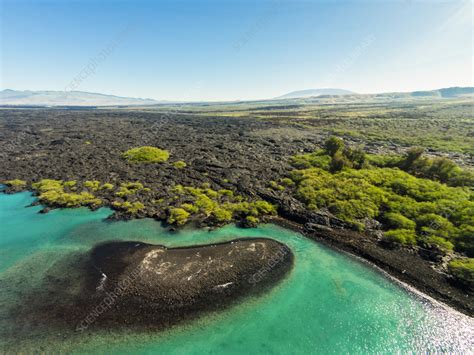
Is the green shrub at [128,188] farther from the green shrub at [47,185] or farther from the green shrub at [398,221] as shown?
the green shrub at [398,221]

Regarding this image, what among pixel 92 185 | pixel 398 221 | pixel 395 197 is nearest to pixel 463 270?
pixel 398 221

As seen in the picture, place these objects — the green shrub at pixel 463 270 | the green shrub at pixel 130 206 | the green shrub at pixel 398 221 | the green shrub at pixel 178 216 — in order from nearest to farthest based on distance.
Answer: the green shrub at pixel 463 270 → the green shrub at pixel 398 221 → the green shrub at pixel 178 216 → the green shrub at pixel 130 206

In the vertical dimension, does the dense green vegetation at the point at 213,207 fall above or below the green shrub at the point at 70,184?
below

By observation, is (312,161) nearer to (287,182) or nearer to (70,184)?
(287,182)

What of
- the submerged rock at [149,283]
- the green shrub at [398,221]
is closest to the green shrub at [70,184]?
the submerged rock at [149,283]

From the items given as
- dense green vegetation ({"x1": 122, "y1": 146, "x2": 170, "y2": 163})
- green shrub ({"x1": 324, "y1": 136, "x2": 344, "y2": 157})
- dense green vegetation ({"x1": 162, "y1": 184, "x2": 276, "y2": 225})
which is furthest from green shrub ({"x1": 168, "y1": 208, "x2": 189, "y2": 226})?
green shrub ({"x1": 324, "y1": 136, "x2": 344, "y2": 157})
